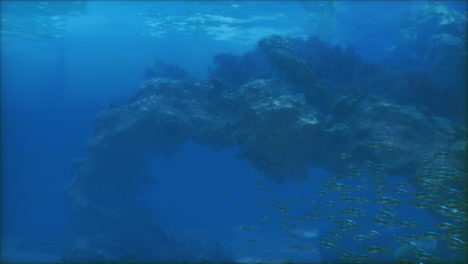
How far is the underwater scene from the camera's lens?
434 inches

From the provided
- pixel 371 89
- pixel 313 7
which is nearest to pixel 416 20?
pixel 313 7

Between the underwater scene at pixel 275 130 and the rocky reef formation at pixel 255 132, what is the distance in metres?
0.08

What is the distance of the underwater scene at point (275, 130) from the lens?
36.1 ft

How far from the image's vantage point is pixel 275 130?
12836mm

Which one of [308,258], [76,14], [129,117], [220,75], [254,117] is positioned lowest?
[308,258]

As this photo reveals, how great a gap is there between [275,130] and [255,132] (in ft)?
3.11

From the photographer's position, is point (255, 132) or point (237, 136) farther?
point (237, 136)

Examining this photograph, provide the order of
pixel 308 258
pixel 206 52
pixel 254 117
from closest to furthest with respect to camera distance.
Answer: pixel 254 117 → pixel 308 258 → pixel 206 52

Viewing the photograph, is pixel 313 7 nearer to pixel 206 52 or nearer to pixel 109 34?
pixel 206 52

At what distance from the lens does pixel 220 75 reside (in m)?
18.6

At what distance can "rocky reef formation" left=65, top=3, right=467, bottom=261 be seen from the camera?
11.8 meters

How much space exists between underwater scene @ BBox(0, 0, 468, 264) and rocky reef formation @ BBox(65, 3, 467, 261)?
79 mm

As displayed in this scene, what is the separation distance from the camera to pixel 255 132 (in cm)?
1315

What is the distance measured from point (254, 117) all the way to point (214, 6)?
1790 cm
